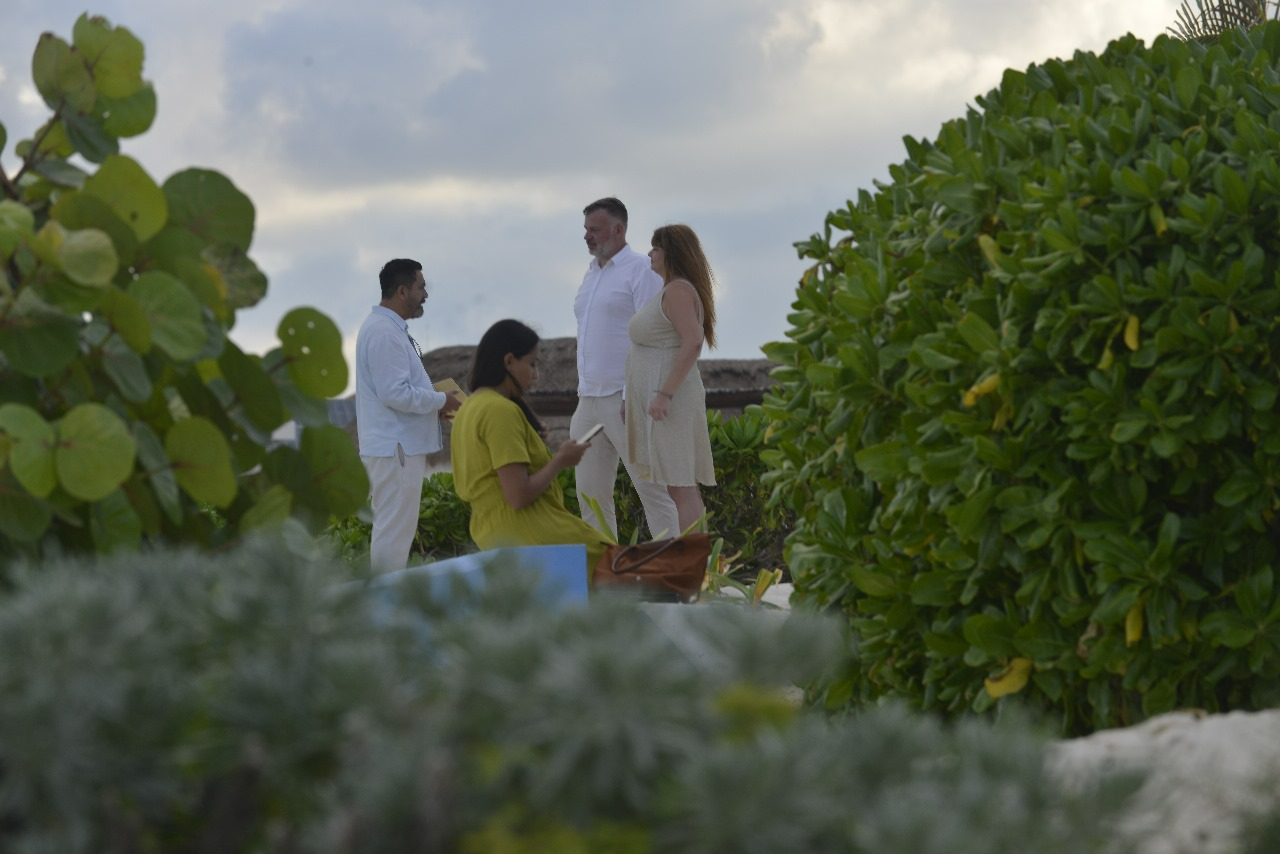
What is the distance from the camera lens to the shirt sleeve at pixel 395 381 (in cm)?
776

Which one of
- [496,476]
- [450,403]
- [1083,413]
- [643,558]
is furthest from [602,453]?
[1083,413]

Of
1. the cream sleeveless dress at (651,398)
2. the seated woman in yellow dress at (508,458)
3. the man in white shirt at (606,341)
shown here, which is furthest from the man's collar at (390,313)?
the seated woman in yellow dress at (508,458)

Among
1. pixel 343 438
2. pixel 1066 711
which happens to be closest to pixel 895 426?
pixel 1066 711

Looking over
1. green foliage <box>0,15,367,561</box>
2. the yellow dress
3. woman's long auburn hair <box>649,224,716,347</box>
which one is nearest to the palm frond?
woman's long auburn hair <box>649,224,716,347</box>

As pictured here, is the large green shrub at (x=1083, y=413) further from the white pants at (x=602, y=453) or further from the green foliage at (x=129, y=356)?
the white pants at (x=602, y=453)

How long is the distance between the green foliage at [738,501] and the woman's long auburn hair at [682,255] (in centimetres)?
120

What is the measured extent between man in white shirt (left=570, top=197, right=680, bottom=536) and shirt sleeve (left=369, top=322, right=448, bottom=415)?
2.95 ft

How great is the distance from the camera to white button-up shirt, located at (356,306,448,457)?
7777 millimetres

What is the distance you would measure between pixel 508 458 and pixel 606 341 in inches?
110

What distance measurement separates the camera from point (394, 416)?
25.8ft

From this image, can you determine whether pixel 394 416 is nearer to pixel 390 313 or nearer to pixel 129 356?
pixel 390 313

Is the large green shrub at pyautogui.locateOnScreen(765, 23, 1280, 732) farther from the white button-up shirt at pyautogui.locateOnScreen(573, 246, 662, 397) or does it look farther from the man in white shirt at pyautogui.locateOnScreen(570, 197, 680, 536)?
the white button-up shirt at pyautogui.locateOnScreen(573, 246, 662, 397)

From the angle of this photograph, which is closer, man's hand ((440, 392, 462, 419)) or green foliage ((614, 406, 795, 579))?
man's hand ((440, 392, 462, 419))

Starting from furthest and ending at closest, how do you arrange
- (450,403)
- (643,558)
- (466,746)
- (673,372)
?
(450,403) < (673,372) < (643,558) < (466,746)
